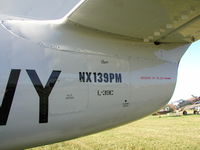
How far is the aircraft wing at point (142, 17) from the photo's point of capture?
4.74 ft

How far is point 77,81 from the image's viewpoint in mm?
1688

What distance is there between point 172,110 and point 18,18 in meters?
34.3

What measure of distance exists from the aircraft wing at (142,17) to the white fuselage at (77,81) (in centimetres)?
13

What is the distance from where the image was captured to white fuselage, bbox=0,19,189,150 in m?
1.51

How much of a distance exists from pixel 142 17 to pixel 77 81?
0.70m

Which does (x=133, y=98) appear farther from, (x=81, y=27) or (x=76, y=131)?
(x=81, y=27)

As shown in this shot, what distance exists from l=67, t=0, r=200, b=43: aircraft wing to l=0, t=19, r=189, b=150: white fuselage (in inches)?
5.3

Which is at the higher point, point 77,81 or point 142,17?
point 142,17

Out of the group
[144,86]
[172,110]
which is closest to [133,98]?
[144,86]

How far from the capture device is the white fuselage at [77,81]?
59.3 inches

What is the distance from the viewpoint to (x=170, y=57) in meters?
2.26

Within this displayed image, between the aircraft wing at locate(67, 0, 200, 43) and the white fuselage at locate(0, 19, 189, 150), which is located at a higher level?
the aircraft wing at locate(67, 0, 200, 43)

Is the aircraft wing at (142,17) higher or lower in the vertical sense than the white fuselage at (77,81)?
higher

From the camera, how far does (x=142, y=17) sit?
1592 millimetres
